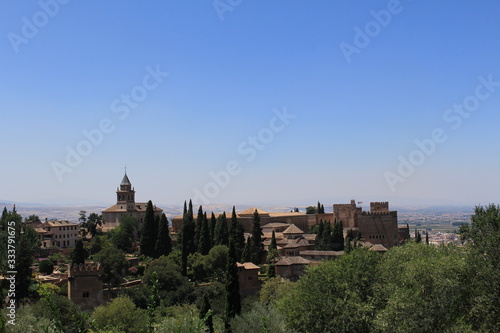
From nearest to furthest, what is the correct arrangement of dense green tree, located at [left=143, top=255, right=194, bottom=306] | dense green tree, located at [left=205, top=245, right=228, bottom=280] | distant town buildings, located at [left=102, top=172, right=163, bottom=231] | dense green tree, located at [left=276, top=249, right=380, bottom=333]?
dense green tree, located at [left=276, top=249, right=380, bottom=333]
dense green tree, located at [left=143, top=255, right=194, bottom=306]
dense green tree, located at [left=205, top=245, right=228, bottom=280]
distant town buildings, located at [left=102, top=172, right=163, bottom=231]

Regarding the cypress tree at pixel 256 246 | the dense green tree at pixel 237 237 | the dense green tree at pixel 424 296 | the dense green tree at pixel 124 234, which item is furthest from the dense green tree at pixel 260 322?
the dense green tree at pixel 124 234

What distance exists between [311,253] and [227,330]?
66.6 feet

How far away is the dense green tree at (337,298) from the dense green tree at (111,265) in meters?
20.3

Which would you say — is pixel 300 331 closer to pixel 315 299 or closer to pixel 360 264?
pixel 315 299

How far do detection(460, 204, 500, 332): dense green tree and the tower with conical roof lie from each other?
50495 mm

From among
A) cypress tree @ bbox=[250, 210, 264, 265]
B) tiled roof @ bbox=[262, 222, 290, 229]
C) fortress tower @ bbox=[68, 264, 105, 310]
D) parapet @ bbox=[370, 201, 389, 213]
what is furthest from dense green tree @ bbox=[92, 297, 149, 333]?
parapet @ bbox=[370, 201, 389, 213]

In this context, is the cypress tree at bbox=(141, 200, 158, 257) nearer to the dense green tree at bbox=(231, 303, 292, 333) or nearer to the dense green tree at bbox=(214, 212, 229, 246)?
the dense green tree at bbox=(214, 212, 229, 246)

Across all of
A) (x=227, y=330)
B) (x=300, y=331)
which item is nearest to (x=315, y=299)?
(x=300, y=331)

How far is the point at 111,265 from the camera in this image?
1715 inches

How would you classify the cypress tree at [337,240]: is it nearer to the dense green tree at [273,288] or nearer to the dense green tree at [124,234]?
the dense green tree at [273,288]

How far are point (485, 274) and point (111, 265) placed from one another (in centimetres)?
3171

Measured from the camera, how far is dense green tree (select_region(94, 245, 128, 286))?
43000 mm

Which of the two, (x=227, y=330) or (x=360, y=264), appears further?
(x=227, y=330)

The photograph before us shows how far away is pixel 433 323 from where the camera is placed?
2181 cm
